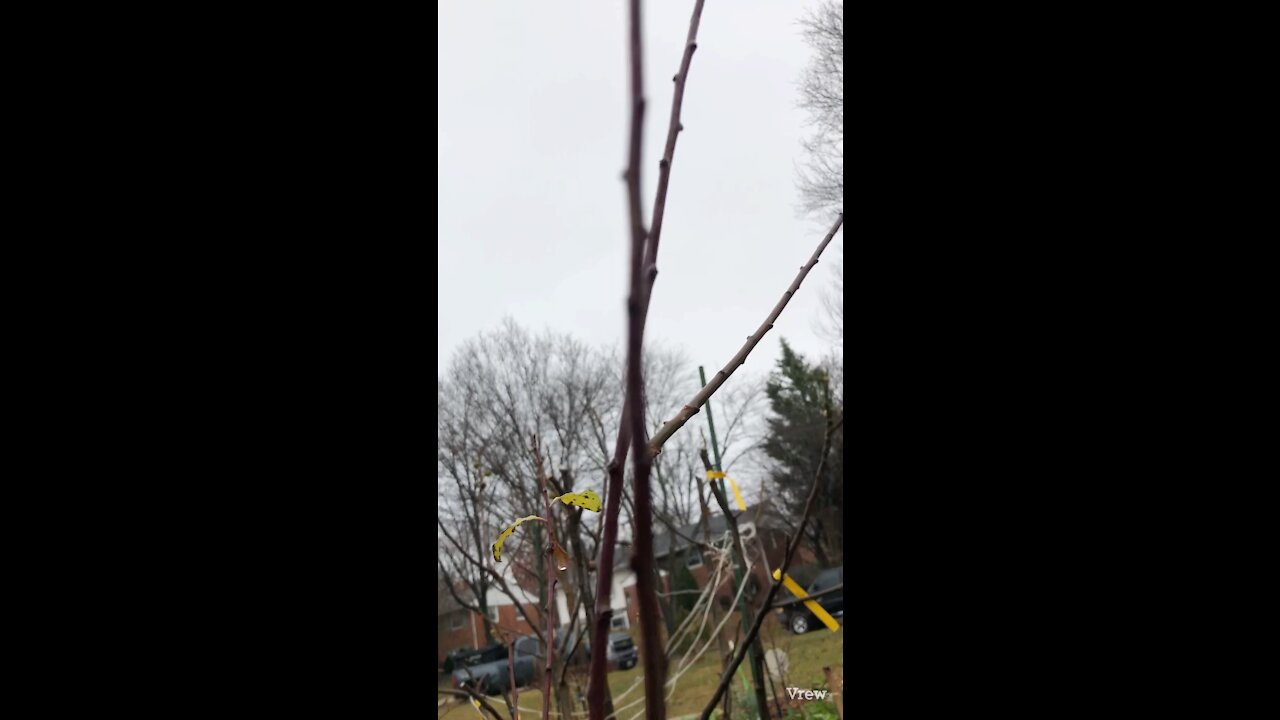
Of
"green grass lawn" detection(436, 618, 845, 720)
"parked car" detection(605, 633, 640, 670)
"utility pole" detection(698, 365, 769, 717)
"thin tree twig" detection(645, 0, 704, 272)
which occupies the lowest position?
"green grass lawn" detection(436, 618, 845, 720)

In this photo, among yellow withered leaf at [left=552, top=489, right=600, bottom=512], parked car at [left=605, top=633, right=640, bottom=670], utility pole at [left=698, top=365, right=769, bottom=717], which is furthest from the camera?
parked car at [left=605, top=633, right=640, bottom=670]

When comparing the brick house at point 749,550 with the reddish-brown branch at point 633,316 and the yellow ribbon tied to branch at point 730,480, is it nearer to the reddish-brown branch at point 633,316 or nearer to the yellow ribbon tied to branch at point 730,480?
the yellow ribbon tied to branch at point 730,480

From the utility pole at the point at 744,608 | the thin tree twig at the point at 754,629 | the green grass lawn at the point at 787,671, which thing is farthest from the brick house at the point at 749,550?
the thin tree twig at the point at 754,629

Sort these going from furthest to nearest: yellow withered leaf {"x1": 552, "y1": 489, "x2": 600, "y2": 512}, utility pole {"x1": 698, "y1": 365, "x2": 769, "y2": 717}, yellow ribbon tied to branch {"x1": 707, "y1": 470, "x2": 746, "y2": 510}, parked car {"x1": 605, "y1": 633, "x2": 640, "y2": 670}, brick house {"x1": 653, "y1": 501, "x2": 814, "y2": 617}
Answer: parked car {"x1": 605, "y1": 633, "x2": 640, "y2": 670}, brick house {"x1": 653, "y1": 501, "x2": 814, "y2": 617}, utility pole {"x1": 698, "y1": 365, "x2": 769, "y2": 717}, yellow ribbon tied to branch {"x1": 707, "y1": 470, "x2": 746, "y2": 510}, yellow withered leaf {"x1": 552, "y1": 489, "x2": 600, "y2": 512}

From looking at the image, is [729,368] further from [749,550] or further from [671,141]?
[749,550]

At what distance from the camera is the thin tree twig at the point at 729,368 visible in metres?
0.25

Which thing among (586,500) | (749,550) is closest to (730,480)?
(749,550)

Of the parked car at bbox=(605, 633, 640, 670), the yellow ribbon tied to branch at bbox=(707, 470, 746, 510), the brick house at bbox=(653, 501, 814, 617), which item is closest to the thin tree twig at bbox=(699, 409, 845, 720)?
the brick house at bbox=(653, 501, 814, 617)

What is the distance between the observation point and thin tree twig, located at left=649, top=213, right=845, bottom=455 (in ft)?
0.83

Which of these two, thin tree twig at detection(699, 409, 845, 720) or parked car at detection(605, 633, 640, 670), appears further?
parked car at detection(605, 633, 640, 670)

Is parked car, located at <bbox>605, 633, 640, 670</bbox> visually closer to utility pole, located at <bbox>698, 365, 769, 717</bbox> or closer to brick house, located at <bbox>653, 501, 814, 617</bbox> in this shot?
brick house, located at <bbox>653, 501, 814, 617</bbox>
